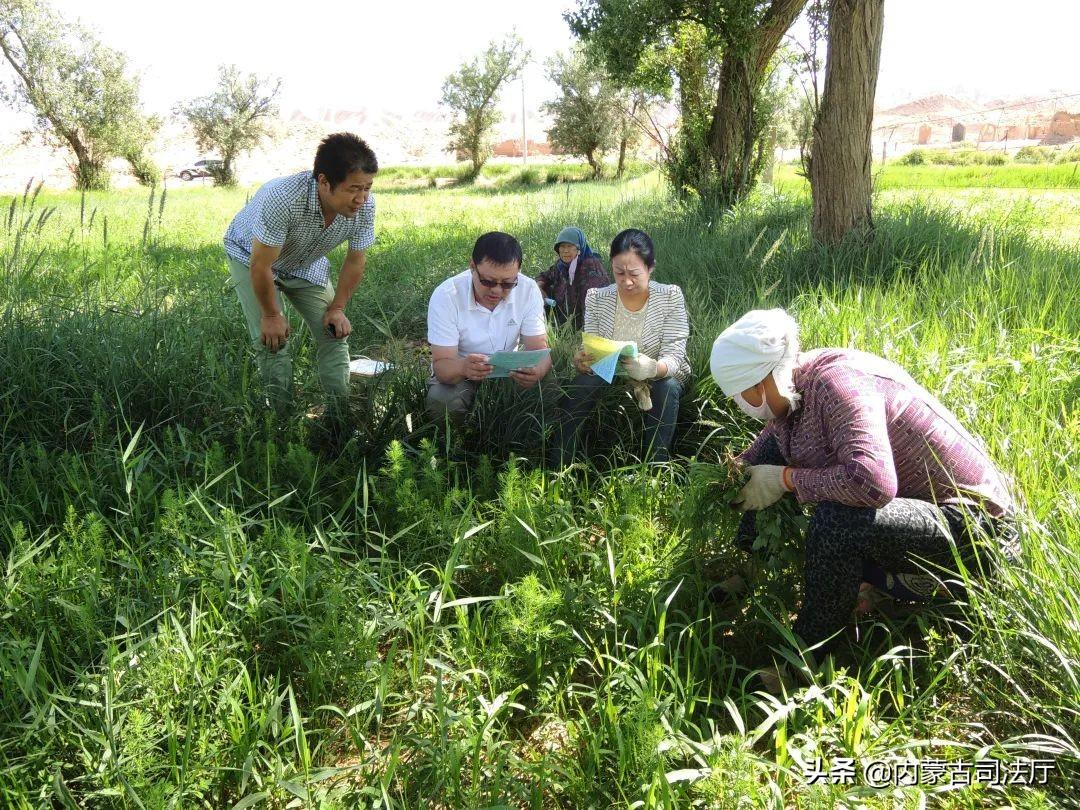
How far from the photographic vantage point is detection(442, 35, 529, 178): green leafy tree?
136ft

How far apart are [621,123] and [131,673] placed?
38.4 meters

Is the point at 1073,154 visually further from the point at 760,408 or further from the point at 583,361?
the point at 760,408

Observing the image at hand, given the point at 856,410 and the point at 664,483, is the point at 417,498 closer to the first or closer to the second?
the point at 664,483

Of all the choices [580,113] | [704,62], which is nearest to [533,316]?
[704,62]

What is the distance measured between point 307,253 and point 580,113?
3604 centimetres

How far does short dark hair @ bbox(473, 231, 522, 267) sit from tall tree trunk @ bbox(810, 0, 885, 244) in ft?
11.7

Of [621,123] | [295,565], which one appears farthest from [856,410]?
[621,123]

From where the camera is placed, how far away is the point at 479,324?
3.81 meters

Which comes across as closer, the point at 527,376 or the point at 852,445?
the point at 852,445

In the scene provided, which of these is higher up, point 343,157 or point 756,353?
point 343,157

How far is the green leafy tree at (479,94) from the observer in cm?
4138

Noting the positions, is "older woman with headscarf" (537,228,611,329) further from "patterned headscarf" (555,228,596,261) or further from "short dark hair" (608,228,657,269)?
"short dark hair" (608,228,657,269)

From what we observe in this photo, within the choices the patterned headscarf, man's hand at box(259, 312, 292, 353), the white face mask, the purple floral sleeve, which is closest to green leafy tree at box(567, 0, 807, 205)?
the patterned headscarf

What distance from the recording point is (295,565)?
7.82 feet
